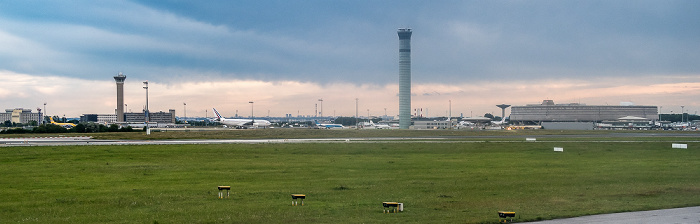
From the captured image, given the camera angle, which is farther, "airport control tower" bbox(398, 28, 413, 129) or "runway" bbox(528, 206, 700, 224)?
"airport control tower" bbox(398, 28, 413, 129)

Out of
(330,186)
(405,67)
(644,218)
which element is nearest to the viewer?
(644,218)

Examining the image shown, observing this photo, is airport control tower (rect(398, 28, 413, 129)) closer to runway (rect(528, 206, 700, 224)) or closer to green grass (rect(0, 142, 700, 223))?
green grass (rect(0, 142, 700, 223))

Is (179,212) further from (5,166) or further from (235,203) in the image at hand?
(5,166)

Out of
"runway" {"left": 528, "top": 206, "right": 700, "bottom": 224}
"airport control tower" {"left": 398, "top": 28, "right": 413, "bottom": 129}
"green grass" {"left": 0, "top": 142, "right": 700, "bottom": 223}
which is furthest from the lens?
"airport control tower" {"left": 398, "top": 28, "right": 413, "bottom": 129}

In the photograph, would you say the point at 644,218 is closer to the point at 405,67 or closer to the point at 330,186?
the point at 330,186

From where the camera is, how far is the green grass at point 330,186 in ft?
66.4

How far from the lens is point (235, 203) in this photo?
2252 cm

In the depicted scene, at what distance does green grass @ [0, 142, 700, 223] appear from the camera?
20.2 meters

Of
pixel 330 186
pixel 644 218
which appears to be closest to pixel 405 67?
pixel 330 186

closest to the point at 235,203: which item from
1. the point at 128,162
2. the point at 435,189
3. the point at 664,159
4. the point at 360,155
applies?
the point at 435,189

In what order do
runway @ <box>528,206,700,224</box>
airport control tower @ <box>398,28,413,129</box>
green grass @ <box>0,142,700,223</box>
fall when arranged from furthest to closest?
1. airport control tower @ <box>398,28,413,129</box>
2. green grass @ <box>0,142,700,223</box>
3. runway @ <box>528,206,700,224</box>

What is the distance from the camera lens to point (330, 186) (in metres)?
28.0

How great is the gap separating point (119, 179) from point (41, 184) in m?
3.93

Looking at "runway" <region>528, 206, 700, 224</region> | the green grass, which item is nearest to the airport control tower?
the green grass
